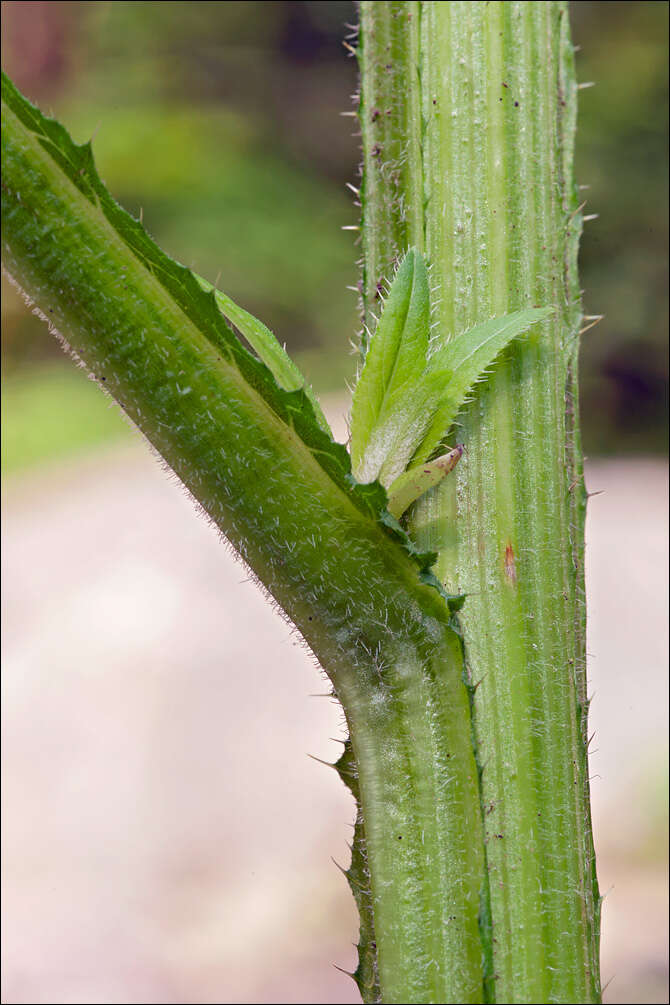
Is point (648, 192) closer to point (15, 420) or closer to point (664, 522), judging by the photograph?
point (664, 522)

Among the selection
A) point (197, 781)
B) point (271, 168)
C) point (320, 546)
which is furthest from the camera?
point (271, 168)

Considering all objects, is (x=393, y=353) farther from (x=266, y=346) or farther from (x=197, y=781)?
(x=197, y=781)

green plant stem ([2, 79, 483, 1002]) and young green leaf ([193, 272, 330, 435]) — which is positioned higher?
young green leaf ([193, 272, 330, 435])

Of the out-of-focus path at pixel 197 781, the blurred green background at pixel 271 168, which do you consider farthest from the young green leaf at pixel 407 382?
the blurred green background at pixel 271 168

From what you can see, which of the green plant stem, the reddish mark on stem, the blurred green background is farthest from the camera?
the blurred green background

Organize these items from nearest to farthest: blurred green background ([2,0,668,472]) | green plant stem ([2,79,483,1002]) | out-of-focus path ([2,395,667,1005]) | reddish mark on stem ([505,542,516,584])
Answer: green plant stem ([2,79,483,1002]) → reddish mark on stem ([505,542,516,584]) → out-of-focus path ([2,395,667,1005]) → blurred green background ([2,0,668,472])

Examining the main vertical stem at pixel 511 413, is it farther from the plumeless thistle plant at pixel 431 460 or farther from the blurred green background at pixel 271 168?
the blurred green background at pixel 271 168

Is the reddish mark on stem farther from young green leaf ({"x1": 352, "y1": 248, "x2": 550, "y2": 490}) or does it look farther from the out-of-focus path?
the out-of-focus path

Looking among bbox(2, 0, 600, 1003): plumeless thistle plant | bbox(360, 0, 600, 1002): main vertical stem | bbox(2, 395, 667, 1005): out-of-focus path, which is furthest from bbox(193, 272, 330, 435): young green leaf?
bbox(2, 395, 667, 1005): out-of-focus path

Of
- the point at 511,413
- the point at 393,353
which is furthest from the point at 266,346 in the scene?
the point at 511,413
